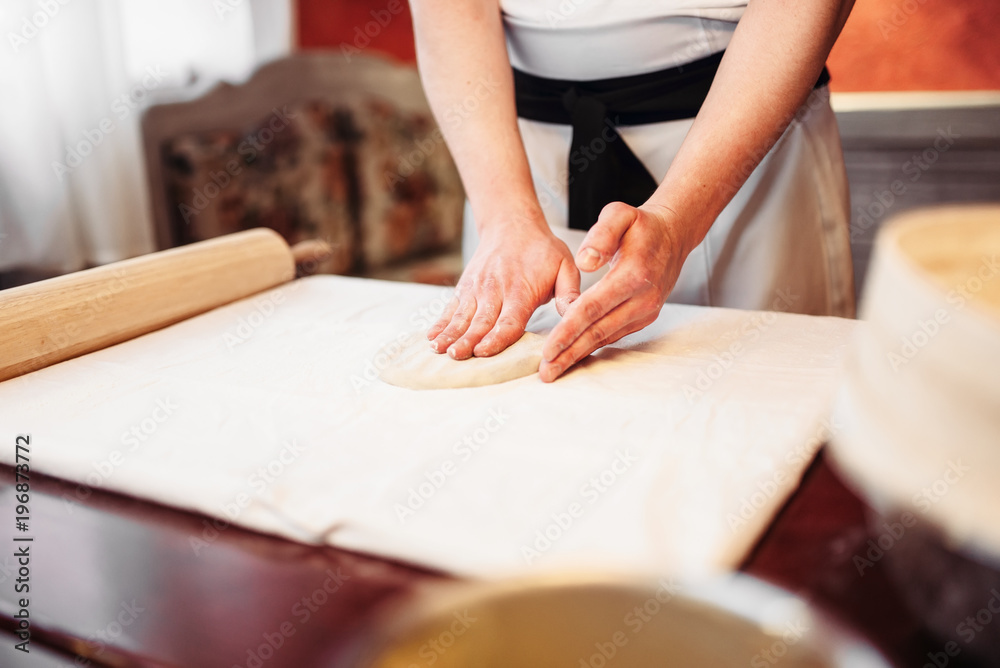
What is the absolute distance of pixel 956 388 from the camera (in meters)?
0.28

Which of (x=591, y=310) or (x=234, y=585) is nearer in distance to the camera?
(x=234, y=585)

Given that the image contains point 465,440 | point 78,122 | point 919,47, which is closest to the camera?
point 465,440

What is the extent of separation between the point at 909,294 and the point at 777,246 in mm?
1036

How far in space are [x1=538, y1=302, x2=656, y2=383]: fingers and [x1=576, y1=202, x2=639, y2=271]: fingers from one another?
71 mm

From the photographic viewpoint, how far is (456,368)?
864 mm

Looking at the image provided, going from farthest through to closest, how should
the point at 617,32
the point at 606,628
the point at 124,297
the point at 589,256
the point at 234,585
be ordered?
1. the point at 617,32
2. the point at 124,297
3. the point at 589,256
4. the point at 234,585
5. the point at 606,628

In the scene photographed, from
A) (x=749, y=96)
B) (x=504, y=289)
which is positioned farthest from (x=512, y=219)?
(x=749, y=96)

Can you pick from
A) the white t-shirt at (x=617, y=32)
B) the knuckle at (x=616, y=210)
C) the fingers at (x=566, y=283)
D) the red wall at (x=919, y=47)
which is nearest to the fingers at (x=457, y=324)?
the fingers at (x=566, y=283)

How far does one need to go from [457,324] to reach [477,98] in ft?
1.55

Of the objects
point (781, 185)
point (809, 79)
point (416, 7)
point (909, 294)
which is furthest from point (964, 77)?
point (909, 294)

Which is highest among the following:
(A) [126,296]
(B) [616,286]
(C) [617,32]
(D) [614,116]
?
(C) [617,32]

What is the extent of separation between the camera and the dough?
845mm

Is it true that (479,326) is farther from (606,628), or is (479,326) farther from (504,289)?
(606,628)

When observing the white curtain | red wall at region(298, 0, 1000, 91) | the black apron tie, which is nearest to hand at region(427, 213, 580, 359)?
the black apron tie
